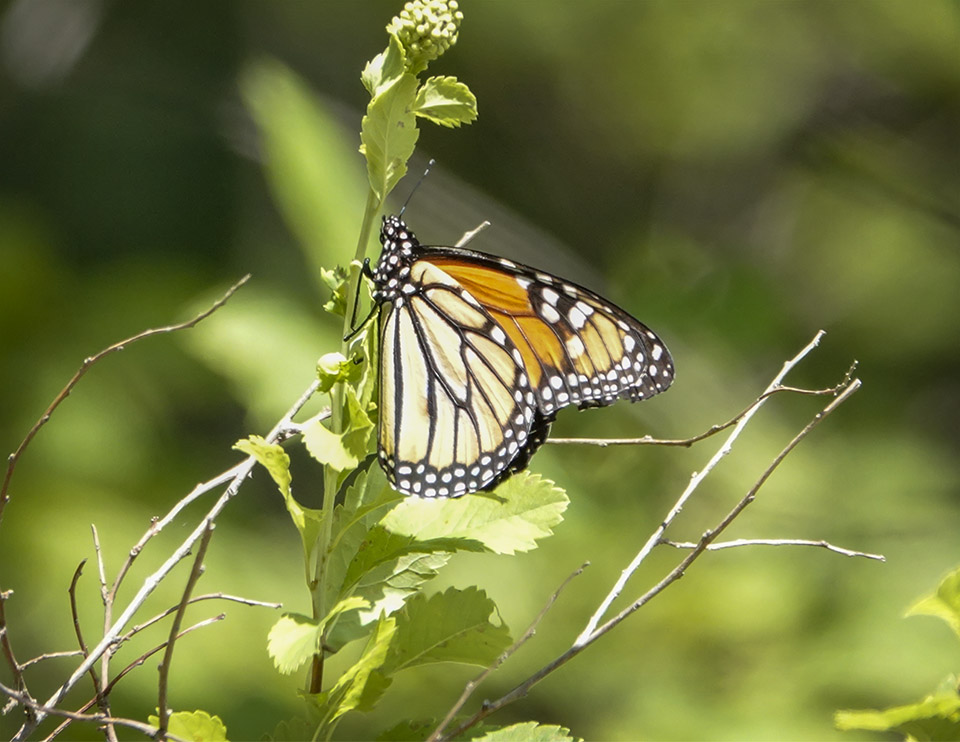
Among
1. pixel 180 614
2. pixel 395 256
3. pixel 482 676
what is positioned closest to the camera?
pixel 180 614

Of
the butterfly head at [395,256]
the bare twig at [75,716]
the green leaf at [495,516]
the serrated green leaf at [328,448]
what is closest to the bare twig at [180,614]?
the bare twig at [75,716]

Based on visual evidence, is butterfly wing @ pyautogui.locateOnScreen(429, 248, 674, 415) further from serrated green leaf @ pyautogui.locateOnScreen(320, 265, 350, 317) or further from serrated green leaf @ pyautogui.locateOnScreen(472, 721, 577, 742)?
serrated green leaf @ pyautogui.locateOnScreen(472, 721, 577, 742)

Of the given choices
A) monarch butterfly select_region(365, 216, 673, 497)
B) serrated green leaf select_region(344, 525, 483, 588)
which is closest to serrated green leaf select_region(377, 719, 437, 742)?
serrated green leaf select_region(344, 525, 483, 588)

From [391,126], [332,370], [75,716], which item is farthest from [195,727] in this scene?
[391,126]

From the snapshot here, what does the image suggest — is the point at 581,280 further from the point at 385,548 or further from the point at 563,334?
the point at 385,548

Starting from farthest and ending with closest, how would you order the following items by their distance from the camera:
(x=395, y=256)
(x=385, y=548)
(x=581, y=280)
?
(x=581, y=280), (x=395, y=256), (x=385, y=548)

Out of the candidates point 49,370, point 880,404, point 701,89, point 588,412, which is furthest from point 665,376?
point 701,89

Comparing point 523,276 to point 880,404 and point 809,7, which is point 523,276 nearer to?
point 880,404
